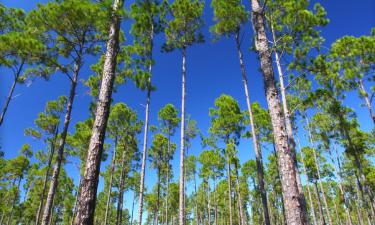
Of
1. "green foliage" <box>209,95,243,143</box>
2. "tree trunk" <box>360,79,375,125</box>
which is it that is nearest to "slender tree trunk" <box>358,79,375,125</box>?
"tree trunk" <box>360,79,375,125</box>

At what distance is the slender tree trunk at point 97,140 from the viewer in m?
3.70

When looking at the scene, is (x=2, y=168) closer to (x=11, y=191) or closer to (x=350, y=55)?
(x=11, y=191)

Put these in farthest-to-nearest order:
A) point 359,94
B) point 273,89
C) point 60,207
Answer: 1. point 60,207
2. point 359,94
3. point 273,89

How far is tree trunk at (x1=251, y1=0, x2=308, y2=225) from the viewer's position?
12.6 ft

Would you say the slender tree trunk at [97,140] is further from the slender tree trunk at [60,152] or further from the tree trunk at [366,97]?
the tree trunk at [366,97]

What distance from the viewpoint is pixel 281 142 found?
4277 millimetres

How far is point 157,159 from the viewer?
22.6 meters

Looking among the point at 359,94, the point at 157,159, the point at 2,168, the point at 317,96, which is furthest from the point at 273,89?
the point at 2,168

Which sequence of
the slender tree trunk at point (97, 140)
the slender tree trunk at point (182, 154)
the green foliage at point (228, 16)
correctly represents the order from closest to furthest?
the slender tree trunk at point (97, 140) < the slender tree trunk at point (182, 154) < the green foliage at point (228, 16)

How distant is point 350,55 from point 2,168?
31492mm

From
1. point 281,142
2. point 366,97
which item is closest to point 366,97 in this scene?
point 366,97

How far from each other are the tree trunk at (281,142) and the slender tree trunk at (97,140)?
3269 millimetres

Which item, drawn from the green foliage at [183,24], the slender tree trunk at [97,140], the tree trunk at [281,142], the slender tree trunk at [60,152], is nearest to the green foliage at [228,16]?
the green foliage at [183,24]

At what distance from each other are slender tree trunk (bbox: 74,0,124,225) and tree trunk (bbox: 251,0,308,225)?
10.7 ft
